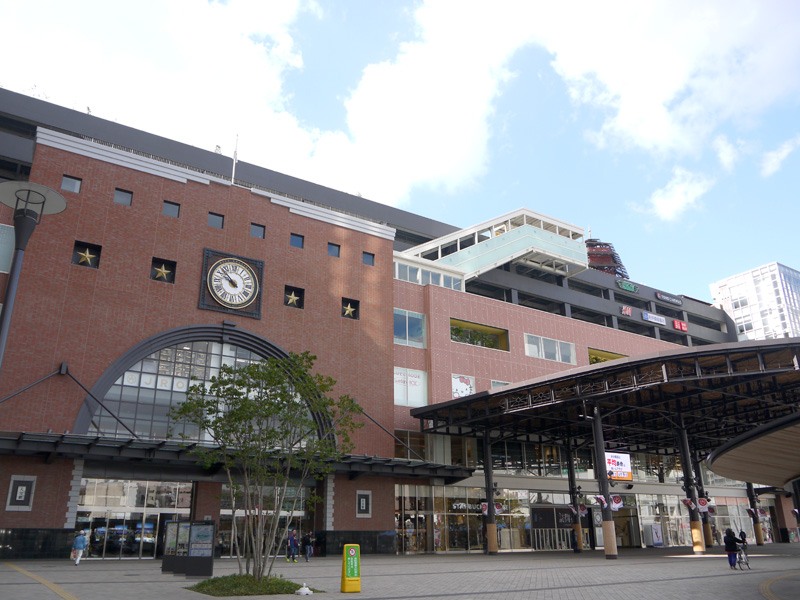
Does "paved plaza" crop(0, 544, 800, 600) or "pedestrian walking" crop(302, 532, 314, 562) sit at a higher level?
"pedestrian walking" crop(302, 532, 314, 562)

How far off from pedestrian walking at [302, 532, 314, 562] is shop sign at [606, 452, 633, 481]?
2518cm

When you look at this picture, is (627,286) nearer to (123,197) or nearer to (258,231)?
(258,231)

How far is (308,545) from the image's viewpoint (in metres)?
33.3

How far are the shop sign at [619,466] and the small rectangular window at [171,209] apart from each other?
36.0 meters

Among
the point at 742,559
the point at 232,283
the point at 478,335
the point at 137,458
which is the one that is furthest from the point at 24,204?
the point at 478,335

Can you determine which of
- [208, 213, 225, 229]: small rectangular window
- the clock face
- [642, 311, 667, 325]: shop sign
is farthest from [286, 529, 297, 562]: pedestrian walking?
[642, 311, 667, 325]: shop sign

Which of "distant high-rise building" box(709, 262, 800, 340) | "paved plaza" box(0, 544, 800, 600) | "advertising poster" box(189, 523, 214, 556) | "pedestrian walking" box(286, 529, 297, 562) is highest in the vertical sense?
"distant high-rise building" box(709, 262, 800, 340)

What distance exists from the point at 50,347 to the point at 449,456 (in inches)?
1024

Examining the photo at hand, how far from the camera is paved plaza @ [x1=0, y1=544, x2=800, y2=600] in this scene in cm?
1641

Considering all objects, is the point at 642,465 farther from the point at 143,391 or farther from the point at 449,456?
the point at 143,391

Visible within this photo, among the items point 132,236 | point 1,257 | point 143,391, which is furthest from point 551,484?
point 1,257

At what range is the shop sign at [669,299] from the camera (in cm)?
7631

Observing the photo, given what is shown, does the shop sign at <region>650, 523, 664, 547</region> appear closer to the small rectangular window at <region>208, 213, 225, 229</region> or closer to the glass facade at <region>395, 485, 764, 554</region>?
the glass facade at <region>395, 485, 764, 554</region>

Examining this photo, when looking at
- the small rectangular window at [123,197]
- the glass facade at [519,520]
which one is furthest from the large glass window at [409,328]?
the small rectangular window at [123,197]
